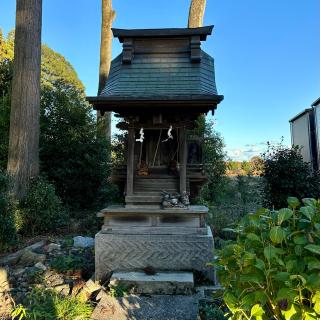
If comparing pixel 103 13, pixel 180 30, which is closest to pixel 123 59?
pixel 180 30

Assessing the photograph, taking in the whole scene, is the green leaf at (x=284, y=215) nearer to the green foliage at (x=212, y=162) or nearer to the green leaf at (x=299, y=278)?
the green leaf at (x=299, y=278)

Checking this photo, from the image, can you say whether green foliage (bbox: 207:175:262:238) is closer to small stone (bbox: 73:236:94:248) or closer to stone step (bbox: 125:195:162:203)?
small stone (bbox: 73:236:94:248)

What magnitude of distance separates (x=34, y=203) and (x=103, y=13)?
25.3 ft

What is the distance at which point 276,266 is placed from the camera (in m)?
1.39

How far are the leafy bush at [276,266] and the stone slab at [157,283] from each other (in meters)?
2.17

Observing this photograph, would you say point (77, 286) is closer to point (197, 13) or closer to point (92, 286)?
point (92, 286)

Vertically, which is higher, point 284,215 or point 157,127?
point 157,127

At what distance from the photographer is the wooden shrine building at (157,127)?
4.12 meters

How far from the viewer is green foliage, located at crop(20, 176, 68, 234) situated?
6590mm

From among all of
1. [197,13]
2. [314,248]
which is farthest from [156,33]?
[197,13]

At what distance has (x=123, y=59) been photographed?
4.67 m

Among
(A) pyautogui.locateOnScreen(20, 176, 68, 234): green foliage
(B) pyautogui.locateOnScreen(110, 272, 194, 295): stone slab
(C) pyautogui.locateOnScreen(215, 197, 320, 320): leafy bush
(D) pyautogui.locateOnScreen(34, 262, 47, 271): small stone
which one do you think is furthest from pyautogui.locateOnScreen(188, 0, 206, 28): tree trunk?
(C) pyautogui.locateOnScreen(215, 197, 320, 320): leafy bush

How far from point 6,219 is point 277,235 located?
17.1 ft

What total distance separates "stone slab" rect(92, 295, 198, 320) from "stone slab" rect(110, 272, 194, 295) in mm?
95
